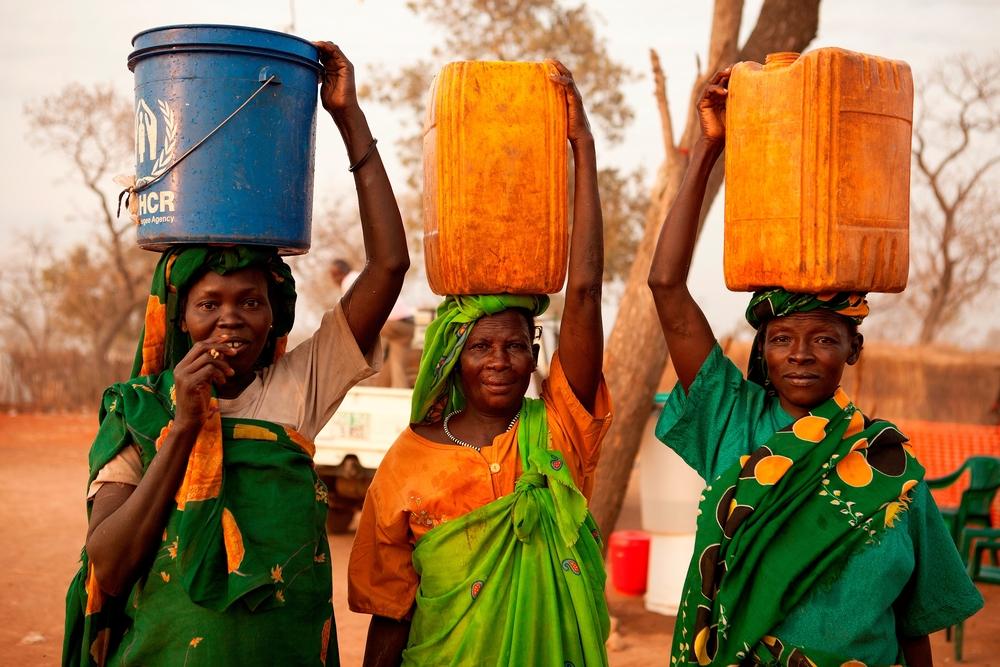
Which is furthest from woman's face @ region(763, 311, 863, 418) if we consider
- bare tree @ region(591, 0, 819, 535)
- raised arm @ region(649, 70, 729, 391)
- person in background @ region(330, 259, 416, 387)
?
person in background @ region(330, 259, 416, 387)

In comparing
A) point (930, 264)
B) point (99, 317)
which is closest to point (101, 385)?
point (99, 317)

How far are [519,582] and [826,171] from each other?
4.29ft

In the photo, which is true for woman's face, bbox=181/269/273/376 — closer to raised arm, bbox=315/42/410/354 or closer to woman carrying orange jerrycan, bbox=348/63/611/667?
raised arm, bbox=315/42/410/354

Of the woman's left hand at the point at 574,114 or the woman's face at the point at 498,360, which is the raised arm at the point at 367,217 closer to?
the woman's face at the point at 498,360

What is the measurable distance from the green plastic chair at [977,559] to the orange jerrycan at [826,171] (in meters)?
4.06

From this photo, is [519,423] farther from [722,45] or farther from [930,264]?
[930,264]

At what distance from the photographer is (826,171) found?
257cm

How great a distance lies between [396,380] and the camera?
904 centimetres

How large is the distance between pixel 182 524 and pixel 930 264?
29.5 m

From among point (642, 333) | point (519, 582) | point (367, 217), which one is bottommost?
point (519, 582)

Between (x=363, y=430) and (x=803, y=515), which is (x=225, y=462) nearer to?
(x=803, y=515)

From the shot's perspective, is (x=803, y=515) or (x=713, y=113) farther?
(x=713, y=113)

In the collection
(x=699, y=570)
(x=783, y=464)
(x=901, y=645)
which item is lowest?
(x=901, y=645)

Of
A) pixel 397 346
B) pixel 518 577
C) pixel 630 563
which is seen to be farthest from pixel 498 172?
pixel 397 346
